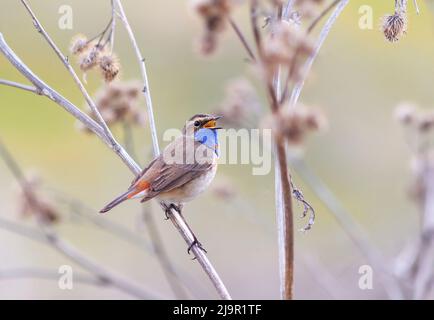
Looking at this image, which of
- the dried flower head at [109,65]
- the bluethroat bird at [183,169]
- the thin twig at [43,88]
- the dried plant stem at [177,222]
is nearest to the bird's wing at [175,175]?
the bluethroat bird at [183,169]

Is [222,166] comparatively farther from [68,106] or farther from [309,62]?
[309,62]

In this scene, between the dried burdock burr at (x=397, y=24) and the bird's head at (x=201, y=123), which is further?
the bird's head at (x=201, y=123)

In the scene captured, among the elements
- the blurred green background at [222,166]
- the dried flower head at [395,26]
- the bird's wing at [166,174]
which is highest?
the blurred green background at [222,166]

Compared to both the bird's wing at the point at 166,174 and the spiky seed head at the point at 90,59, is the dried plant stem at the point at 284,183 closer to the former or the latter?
the spiky seed head at the point at 90,59

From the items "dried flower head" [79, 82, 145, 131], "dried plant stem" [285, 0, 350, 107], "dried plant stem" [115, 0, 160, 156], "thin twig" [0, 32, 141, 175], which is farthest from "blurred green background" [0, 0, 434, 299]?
"dried plant stem" [285, 0, 350, 107]

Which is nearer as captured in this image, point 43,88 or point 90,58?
point 43,88

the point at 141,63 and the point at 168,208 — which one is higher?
the point at 141,63

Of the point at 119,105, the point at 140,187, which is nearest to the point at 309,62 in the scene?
the point at 119,105
